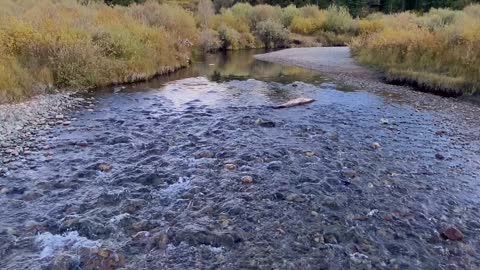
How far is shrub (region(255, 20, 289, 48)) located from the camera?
122 ft

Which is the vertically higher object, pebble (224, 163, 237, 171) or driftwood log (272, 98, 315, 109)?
driftwood log (272, 98, 315, 109)

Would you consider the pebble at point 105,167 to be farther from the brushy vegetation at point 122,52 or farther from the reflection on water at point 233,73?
the reflection on water at point 233,73

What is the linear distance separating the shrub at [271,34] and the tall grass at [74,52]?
56.1 feet

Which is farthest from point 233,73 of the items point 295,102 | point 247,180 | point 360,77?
point 247,180

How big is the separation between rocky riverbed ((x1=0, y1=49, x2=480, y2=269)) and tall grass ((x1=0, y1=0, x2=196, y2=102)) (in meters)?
3.25

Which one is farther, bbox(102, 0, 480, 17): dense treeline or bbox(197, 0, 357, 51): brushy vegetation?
bbox(102, 0, 480, 17): dense treeline

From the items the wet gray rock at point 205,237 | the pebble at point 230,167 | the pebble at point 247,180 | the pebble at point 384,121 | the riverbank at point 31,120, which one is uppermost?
the riverbank at point 31,120

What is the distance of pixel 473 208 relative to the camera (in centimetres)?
666

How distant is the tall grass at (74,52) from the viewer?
14.0m

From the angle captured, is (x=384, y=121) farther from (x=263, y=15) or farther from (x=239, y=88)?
(x=263, y=15)

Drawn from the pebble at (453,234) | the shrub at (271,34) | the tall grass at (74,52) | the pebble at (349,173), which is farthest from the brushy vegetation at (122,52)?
the shrub at (271,34)

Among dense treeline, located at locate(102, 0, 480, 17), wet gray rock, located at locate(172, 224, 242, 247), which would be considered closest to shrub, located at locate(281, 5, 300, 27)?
dense treeline, located at locate(102, 0, 480, 17)

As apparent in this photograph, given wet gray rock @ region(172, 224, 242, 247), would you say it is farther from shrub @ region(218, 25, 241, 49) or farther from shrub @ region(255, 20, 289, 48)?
shrub @ region(255, 20, 289, 48)

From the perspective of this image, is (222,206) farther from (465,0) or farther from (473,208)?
(465,0)
